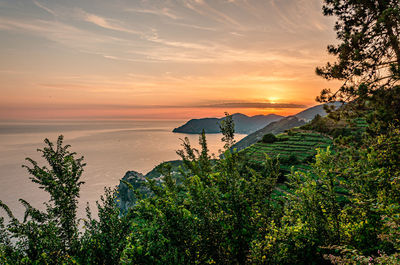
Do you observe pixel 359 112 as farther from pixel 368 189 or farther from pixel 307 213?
pixel 307 213

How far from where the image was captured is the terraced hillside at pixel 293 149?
4859 cm

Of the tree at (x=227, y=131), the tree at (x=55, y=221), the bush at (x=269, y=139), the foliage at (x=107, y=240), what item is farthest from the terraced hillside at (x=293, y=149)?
the tree at (x=55, y=221)

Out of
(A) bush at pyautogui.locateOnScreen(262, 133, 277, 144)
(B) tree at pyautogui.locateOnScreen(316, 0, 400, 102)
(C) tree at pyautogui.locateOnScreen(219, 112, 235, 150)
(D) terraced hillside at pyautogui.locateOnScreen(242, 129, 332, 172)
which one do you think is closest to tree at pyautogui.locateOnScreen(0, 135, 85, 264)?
(C) tree at pyautogui.locateOnScreen(219, 112, 235, 150)

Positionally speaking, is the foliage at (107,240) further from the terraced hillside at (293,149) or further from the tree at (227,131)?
the terraced hillside at (293,149)

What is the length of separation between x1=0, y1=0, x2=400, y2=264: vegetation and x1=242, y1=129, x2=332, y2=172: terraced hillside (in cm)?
3626

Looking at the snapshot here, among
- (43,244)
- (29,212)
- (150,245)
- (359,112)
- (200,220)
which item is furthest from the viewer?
(359,112)

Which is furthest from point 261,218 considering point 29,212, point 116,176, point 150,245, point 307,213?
point 116,176

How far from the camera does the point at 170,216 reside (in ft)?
24.0

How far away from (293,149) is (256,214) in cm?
5158

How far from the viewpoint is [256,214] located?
30.1 feet

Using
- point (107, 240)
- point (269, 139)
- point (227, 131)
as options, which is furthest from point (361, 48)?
point (269, 139)

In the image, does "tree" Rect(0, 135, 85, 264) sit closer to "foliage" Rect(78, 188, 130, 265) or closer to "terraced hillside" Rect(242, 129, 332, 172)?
"foliage" Rect(78, 188, 130, 265)

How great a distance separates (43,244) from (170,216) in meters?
7.23

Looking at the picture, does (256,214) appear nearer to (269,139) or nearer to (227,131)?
(227,131)
